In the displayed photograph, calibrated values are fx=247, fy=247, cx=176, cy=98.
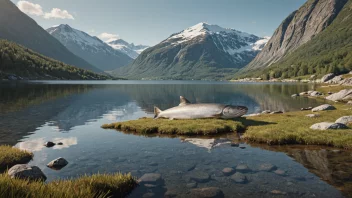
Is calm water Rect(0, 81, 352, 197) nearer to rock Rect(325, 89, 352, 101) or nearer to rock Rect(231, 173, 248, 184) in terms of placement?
rock Rect(231, 173, 248, 184)

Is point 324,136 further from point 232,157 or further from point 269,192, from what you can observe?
point 269,192

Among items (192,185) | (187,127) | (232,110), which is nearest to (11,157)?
(192,185)

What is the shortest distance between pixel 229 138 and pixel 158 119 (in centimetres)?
1179

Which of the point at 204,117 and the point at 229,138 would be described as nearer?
the point at 229,138

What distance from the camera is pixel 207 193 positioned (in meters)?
12.3

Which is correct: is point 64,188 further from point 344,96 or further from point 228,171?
point 344,96

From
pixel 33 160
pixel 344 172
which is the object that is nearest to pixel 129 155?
pixel 33 160

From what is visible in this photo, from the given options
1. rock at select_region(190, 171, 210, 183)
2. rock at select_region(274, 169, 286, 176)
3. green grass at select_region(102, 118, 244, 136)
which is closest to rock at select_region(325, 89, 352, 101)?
green grass at select_region(102, 118, 244, 136)

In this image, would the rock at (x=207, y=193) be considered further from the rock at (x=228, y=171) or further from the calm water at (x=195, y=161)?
the rock at (x=228, y=171)

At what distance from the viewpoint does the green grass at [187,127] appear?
26.7 metres

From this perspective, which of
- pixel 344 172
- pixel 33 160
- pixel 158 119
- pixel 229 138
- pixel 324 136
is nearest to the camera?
pixel 344 172

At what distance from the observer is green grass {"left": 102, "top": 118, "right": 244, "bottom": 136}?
87.7ft

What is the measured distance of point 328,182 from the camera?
539 inches

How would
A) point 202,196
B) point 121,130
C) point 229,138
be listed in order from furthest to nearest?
point 121,130
point 229,138
point 202,196
